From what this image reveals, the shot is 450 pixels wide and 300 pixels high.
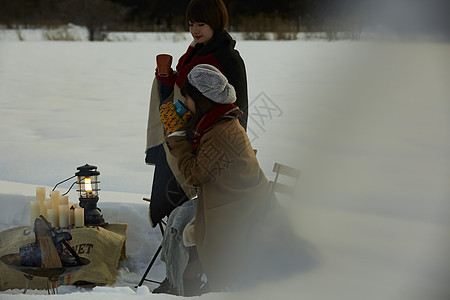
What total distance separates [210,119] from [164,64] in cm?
31

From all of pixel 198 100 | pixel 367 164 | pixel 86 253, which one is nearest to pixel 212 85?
pixel 198 100

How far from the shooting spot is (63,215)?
1.77m

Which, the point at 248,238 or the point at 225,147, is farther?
the point at 225,147

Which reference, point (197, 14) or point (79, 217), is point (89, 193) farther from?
point (197, 14)

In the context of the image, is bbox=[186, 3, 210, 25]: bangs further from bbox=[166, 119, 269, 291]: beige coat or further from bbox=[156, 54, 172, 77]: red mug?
bbox=[166, 119, 269, 291]: beige coat

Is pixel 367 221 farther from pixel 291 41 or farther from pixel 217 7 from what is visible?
pixel 217 7

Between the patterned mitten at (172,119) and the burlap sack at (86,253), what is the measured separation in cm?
73

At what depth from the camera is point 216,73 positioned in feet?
3.74

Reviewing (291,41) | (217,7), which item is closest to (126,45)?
(217,7)

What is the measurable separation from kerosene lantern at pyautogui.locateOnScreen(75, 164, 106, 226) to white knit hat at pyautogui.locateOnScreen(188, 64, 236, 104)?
31.5 inches

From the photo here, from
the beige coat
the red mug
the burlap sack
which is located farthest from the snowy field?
the burlap sack

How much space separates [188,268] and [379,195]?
35.8 inches

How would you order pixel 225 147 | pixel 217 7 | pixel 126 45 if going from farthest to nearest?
pixel 126 45 < pixel 217 7 < pixel 225 147

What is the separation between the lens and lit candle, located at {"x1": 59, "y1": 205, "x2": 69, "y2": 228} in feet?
5.79
